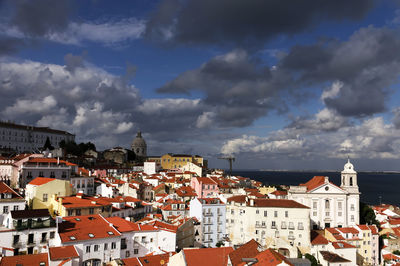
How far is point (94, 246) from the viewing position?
3831 centimetres

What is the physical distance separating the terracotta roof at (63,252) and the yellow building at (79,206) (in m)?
10.7

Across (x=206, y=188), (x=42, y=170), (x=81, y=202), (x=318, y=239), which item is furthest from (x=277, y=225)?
(x=42, y=170)

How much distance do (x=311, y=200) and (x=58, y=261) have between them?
4961cm

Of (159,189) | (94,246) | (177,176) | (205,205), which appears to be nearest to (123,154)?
(177,176)

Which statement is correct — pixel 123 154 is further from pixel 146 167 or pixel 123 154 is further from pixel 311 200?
pixel 311 200

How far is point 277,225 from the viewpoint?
5809cm

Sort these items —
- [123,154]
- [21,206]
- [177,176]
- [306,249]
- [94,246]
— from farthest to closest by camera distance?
1. [123,154]
2. [177,176]
3. [306,249]
4. [21,206]
5. [94,246]

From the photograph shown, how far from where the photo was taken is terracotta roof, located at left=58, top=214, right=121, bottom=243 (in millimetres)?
37875

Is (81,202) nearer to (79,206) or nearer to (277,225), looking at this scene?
(79,206)

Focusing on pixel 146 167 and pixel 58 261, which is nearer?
pixel 58 261

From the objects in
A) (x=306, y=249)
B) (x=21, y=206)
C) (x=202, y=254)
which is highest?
(x=21, y=206)

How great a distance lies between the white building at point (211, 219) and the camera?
203 ft

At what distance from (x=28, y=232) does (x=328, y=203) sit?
5335cm

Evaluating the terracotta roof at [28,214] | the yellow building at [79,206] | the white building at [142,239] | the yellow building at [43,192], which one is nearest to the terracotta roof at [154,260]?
the white building at [142,239]
